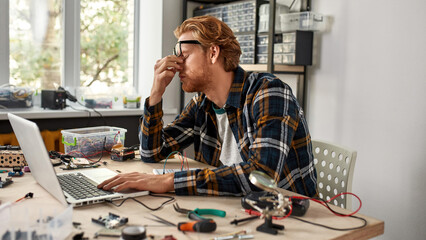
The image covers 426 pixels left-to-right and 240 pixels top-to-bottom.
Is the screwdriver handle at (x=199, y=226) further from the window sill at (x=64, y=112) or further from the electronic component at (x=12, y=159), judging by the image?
the window sill at (x=64, y=112)

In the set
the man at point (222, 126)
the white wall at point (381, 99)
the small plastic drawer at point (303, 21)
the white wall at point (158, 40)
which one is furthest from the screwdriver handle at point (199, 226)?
the white wall at point (158, 40)

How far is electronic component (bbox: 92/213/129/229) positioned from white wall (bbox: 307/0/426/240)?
1669 millimetres

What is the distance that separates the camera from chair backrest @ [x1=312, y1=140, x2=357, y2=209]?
5.13ft

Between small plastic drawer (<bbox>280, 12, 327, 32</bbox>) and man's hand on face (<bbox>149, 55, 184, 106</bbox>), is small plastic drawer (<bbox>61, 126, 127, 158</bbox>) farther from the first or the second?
small plastic drawer (<bbox>280, 12, 327, 32</bbox>)

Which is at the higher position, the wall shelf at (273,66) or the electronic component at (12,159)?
the wall shelf at (273,66)

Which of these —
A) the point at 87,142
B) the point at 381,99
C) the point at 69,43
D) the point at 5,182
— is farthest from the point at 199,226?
the point at 69,43

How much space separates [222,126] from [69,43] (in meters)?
1.71

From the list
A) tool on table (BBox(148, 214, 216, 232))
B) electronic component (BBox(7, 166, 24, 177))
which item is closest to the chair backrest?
tool on table (BBox(148, 214, 216, 232))

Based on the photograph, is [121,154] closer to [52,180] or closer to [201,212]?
[52,180]

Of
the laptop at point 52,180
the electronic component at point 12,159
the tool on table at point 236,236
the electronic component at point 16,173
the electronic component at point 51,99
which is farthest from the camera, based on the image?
the electronic component at point 51,99

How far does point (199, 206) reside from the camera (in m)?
1.14

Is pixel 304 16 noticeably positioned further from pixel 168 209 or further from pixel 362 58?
pixel 168 209

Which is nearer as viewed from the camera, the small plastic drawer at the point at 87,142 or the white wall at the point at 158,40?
the small plastic drawer at the point at 87,142

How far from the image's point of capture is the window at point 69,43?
272 cm
